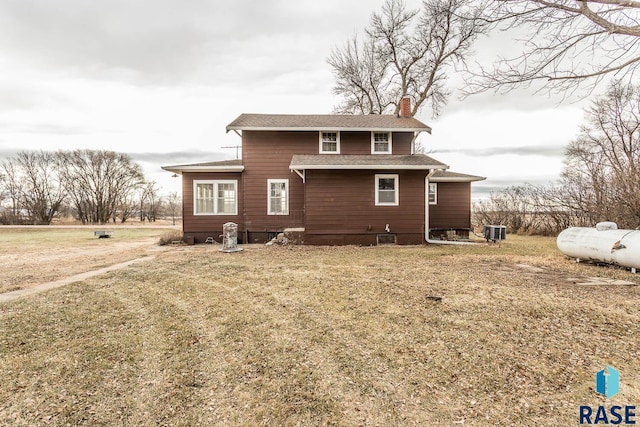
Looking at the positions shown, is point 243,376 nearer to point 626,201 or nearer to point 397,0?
point 626,201

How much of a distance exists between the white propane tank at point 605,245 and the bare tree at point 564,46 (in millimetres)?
3902

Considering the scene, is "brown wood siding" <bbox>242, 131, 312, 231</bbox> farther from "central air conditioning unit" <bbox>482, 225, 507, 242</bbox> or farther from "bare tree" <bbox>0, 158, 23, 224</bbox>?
"bare tree" <bbox>0, 158, 23, 224</bbox>

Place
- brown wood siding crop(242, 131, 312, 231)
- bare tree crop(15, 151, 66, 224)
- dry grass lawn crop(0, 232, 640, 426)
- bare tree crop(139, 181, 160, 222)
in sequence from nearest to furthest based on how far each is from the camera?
dry grass lawn crop(0, 232, 640, 426)
brown wood siding crop(242, 131, 312, 231)
bare tree crop(15, 151, 66, 224)
bare tree crop(139, 181, 160, 222)

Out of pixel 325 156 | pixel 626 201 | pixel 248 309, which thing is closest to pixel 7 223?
pixel 325 156

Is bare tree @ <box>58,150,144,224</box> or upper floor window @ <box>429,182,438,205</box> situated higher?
bare tree @ <box>58,150,144,224</box>

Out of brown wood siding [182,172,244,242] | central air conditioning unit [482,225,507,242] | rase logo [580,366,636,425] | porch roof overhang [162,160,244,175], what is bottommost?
rase logo [580,366,636,425]

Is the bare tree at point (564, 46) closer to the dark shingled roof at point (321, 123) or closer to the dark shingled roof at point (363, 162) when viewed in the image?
the dark shingled roof at point (363, 162)

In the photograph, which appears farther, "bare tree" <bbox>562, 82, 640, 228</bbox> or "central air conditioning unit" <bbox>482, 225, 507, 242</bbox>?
"central air conditioning unit" <bbox>482, 225, 507, 242</bbox>

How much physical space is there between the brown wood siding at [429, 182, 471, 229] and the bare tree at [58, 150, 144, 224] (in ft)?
126

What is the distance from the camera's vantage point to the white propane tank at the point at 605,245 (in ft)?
23.9

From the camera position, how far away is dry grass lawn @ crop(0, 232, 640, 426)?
2.38 metres

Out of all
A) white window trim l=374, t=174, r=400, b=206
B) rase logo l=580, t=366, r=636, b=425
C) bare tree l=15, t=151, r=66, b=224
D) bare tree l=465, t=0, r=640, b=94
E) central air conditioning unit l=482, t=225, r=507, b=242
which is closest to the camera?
rase logo l=580, t=366, r=636, b=425

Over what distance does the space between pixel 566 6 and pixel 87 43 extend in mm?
17219

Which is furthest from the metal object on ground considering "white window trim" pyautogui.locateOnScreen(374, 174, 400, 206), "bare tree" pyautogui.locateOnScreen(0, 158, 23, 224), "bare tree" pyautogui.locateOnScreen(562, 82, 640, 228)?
"bare tree" pyautogui.locateOnScreen(0, 158, 23, 224)
